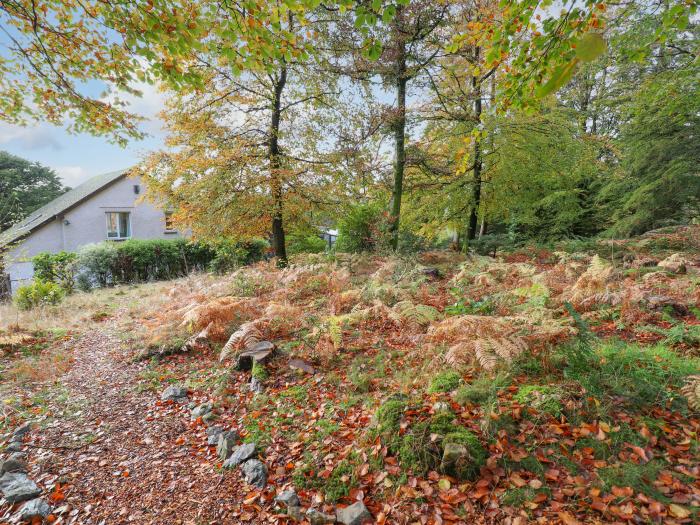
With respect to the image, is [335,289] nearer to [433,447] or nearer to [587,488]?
[433,447]

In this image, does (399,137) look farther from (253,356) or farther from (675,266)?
(253,356)

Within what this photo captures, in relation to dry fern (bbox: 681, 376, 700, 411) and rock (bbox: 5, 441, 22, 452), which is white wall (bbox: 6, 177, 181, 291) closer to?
rock (bbox: 5, 441, 22, 452)

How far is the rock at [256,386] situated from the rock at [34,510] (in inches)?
73.4

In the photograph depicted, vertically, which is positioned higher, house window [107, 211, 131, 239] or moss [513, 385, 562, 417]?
house window [107, 211, 131, 239]

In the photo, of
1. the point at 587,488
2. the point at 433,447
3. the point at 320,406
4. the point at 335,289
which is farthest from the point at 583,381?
the point at 335,289

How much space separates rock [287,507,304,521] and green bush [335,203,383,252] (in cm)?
814

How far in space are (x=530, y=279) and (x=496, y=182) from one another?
7672 mm

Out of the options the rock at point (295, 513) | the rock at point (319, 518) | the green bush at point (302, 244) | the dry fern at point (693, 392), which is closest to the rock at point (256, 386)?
the rock at point (295, 513)

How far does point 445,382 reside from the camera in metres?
3.35

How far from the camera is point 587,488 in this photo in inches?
89.0

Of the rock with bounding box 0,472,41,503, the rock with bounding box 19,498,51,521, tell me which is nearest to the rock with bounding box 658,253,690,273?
the rock with bounding box 19,498,51,521

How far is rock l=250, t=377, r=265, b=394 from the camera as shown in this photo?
404cm

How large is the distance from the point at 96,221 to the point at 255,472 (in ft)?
69.7

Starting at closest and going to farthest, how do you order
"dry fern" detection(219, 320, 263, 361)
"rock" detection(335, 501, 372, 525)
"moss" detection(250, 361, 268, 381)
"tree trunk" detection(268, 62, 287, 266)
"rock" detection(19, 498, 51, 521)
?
1. "rock" detection(335, 501, 372, 525)
2. "rock" detection(19, 498, 51, 521)
3. "moss" detection(250, 361, 268, 381)
4. "dry fern" detection(219, 320, 263, 361)
5. "tree trunk" detection(268, 62, 287, 266)
